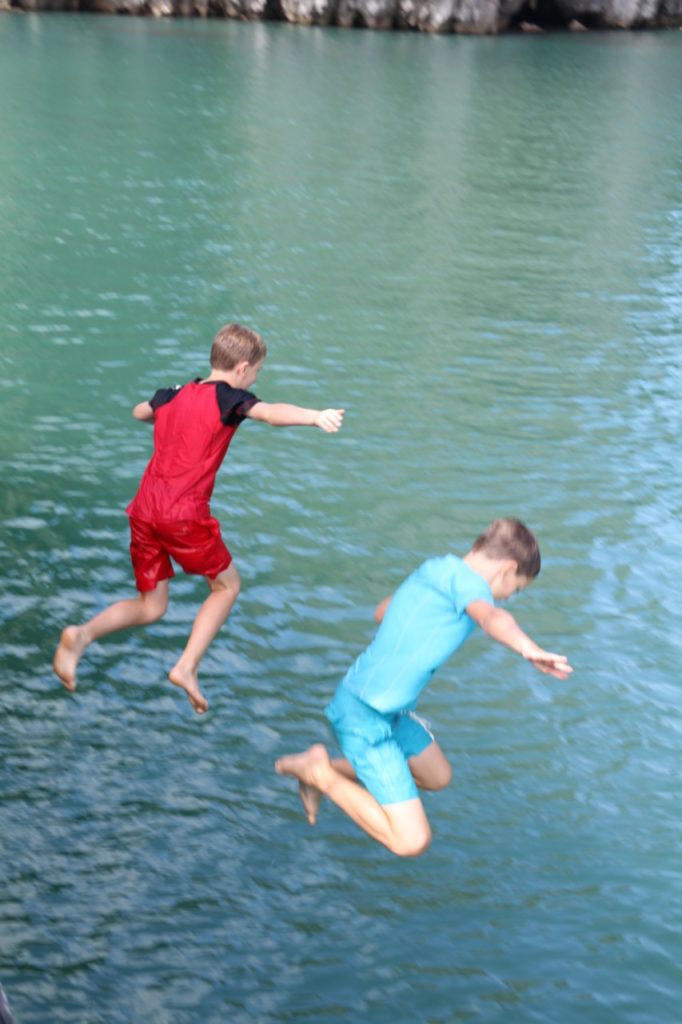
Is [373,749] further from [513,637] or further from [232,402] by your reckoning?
[232,402]

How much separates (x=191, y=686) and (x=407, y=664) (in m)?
1.40

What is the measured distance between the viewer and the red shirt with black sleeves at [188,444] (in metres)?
5.74

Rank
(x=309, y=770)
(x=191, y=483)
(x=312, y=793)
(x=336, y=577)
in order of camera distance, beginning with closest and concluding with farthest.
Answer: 1. (x=309, y=770)
2. (x=312, y=793)
3. (x=191, y=483)
4. (x=336, y=577)

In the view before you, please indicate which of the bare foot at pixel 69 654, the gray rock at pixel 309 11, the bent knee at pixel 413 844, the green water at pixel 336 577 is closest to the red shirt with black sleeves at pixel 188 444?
the bare foot at pixel 69 654

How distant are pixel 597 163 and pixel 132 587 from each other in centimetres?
1534

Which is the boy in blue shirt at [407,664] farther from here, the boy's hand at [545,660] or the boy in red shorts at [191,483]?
the boy in red shorts at [191,483]

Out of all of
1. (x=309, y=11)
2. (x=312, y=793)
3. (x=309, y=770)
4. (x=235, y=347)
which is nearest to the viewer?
(x=309, y=770)

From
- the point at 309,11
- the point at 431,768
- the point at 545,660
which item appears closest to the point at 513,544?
the point at 545,660

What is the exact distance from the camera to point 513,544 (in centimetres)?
479

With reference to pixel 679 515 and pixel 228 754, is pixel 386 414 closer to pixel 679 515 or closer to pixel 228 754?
pixel 679 515

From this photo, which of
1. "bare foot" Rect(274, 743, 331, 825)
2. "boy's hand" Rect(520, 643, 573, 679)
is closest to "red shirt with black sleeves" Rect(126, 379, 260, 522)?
"bare foot" Rect(274, 743, 331, 825)

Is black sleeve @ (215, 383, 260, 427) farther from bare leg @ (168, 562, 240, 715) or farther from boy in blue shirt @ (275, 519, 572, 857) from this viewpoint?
boy in blue shirt @ (275, 519, 572, 857)

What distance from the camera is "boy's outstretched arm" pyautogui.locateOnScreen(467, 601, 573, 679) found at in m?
4.46

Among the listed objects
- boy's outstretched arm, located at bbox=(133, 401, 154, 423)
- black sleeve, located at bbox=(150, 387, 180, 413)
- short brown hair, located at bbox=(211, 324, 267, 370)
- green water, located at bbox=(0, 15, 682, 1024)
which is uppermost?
short brown hair, located at bbox=(211, 324, 267, 370)
